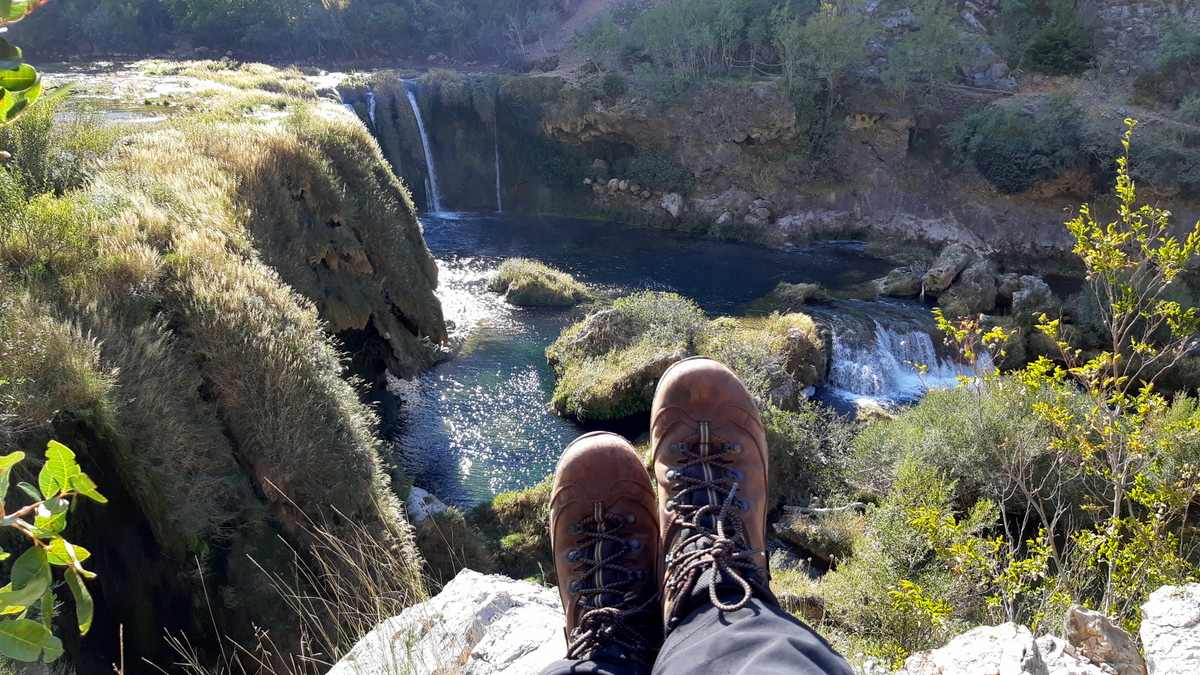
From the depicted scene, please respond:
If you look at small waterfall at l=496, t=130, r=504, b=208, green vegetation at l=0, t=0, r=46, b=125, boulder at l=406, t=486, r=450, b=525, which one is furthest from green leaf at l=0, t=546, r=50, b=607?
small waterfall at l=496, t=130, r=504, b=208

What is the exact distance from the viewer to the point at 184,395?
16.6 feet

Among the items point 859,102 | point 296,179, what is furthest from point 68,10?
point 859,102

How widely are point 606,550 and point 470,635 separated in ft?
1.98

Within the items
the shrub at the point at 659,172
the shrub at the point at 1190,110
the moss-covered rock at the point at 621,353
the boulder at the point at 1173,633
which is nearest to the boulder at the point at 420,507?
the moss-covered rock at the point at 621,353

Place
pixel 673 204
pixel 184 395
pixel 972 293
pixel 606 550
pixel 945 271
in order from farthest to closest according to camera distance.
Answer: pixel 673 204 < pixel 945 271 < pixel 972 293 < pixel 184 395 < pixel 606 550

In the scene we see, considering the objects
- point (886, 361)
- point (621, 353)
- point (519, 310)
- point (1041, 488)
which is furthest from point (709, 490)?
point (519, 310)

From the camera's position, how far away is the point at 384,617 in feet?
9.13

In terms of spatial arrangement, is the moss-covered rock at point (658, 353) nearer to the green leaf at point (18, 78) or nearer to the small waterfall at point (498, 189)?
the green leaf at point (18, 78)

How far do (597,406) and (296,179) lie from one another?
564cm

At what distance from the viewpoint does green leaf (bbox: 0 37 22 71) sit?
42.7 inches

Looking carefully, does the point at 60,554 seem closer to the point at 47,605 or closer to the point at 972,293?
the point at 47,605

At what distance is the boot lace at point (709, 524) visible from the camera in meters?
2.29

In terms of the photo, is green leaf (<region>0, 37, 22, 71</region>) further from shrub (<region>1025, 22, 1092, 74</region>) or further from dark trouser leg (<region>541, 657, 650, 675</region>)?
shrub (<region>1025, 22, 1092, 74</region>)

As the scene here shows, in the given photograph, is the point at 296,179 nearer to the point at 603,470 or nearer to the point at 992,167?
the point at 603,470
